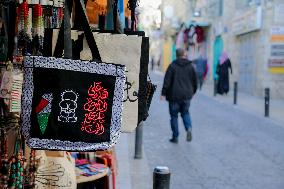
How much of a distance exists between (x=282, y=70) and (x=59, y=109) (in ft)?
61.4

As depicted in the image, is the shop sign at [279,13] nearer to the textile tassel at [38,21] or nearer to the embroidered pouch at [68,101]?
the textile tassel at [38,21]

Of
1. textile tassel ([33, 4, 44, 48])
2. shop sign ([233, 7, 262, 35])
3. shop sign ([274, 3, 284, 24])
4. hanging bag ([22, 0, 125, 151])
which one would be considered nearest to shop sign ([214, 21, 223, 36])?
shop sign ([233, 7, 262, 35])

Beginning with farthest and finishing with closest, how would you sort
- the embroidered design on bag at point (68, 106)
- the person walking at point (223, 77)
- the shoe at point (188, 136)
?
the person walking at point (223, 77), the shoe at point (188, 136), the embroidered design on bag at point (68, 106)

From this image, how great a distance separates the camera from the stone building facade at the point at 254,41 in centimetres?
1969

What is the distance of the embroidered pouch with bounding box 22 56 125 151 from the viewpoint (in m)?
1.95

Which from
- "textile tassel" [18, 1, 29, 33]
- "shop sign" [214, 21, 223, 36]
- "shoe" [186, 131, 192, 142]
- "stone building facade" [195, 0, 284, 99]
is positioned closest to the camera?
"textile tassel" [18, 1, 29, 33]

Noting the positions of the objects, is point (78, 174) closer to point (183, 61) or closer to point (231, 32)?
point (183, 61)

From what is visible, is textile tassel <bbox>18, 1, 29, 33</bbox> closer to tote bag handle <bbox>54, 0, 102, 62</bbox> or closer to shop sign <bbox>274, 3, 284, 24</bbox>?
tote bag handle <bbox>54, 0, 102, 62</bbox>

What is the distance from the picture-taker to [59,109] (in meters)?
1.95

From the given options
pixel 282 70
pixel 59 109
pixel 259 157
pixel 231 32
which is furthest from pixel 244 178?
pixel 231 32

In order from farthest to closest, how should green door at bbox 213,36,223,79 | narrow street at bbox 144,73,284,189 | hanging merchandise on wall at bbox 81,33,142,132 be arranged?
green door at bbox 213,36,223,79 → narrow street at bbox 144,73,284,189 → hanging merchandise on wall at bbox 81,33,142,132

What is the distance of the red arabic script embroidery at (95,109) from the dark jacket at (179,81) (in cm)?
687

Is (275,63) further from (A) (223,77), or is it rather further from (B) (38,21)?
(B) (38,21)

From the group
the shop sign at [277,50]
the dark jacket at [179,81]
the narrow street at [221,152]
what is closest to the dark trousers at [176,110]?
the dark jacket at [179,81]
